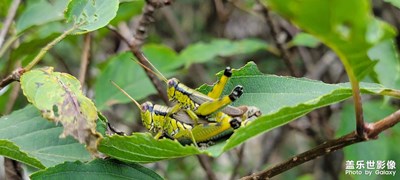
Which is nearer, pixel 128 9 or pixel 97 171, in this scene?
pixel 97 171

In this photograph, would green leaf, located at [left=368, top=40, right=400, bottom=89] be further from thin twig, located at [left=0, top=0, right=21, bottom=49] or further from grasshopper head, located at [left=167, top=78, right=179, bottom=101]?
thin twig, located at [left=0, top=0, right=21, bottom=49]

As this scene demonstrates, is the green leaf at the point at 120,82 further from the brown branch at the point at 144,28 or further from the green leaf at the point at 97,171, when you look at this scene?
the green leaf at the point at 97,171

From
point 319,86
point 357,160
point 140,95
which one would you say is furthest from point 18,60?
point 357,160

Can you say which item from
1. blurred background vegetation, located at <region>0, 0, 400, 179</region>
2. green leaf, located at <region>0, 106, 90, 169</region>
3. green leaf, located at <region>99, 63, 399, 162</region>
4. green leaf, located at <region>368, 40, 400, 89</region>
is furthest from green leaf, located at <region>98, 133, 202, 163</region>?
green leaf, located at <region>368, 40, 400, 89</region>

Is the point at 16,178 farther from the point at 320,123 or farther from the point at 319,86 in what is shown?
the point at 320,123

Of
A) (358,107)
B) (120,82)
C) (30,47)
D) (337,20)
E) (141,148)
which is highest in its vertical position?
(337,20)

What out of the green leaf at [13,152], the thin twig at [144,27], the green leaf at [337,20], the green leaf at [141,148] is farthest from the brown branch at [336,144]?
the thin twig at [144,27]

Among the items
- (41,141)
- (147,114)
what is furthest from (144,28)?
(41,141)

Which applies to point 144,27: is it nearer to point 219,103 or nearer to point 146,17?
point 146,17
